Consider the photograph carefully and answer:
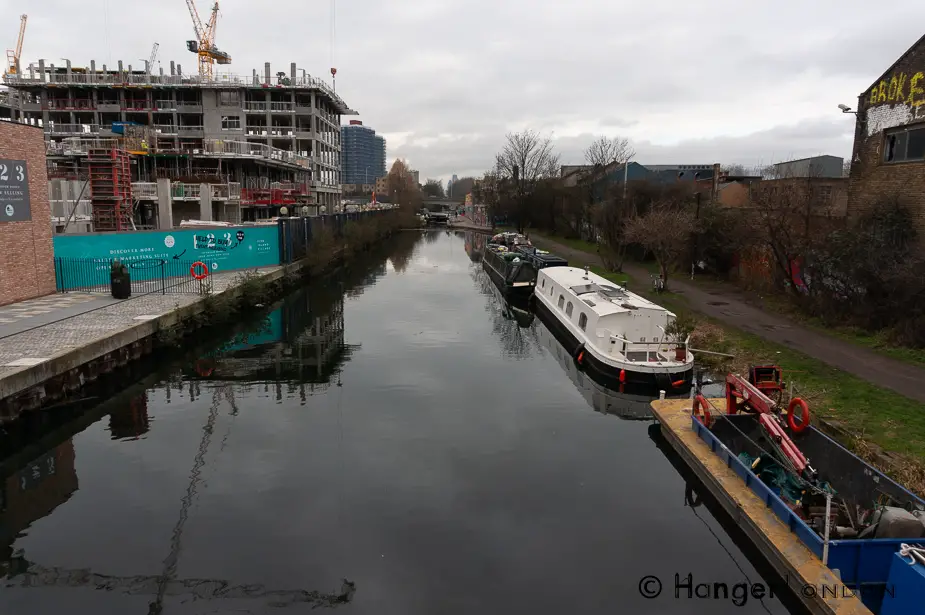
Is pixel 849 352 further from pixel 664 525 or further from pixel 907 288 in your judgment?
pixel 664 525

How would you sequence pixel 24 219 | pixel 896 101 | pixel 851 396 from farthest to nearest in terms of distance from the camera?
pixel 24 219 → pixel 896 101 → pixel 851 396

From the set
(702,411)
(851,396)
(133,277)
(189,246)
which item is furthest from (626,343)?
(189,246)

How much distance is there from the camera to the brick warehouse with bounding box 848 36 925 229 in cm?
1598

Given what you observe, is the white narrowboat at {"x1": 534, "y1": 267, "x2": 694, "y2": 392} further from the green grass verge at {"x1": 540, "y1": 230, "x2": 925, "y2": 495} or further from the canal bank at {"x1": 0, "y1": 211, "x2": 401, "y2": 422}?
the canal bank at {"x1": 0, "y1": 211, "x2": 401, "y2": 422}

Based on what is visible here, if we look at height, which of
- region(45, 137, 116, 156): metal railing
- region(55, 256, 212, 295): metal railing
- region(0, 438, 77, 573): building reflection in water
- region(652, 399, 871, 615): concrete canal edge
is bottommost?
region(0, 438, 77, 573): building reflection in water

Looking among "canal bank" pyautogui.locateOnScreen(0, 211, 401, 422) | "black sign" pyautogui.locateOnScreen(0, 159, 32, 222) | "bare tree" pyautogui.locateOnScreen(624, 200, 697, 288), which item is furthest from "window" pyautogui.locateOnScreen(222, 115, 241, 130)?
"bare tree" pyautogui.locateOnScreen(624, 200, 697, 288)

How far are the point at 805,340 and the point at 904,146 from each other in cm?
613

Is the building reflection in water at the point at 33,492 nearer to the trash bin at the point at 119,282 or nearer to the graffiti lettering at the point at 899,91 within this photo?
the trash bin at the point at 119,282

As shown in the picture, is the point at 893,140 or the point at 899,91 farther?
the point at 893,140

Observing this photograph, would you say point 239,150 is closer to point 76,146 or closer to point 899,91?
point 76,146

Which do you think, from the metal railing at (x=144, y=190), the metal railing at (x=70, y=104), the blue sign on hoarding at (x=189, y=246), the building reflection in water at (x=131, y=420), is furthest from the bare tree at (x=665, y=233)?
the metal railing at (x=70, y=104)

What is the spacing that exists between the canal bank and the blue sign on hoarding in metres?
1.02

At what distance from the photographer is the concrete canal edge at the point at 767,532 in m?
6.43

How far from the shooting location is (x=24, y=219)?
708 inches
